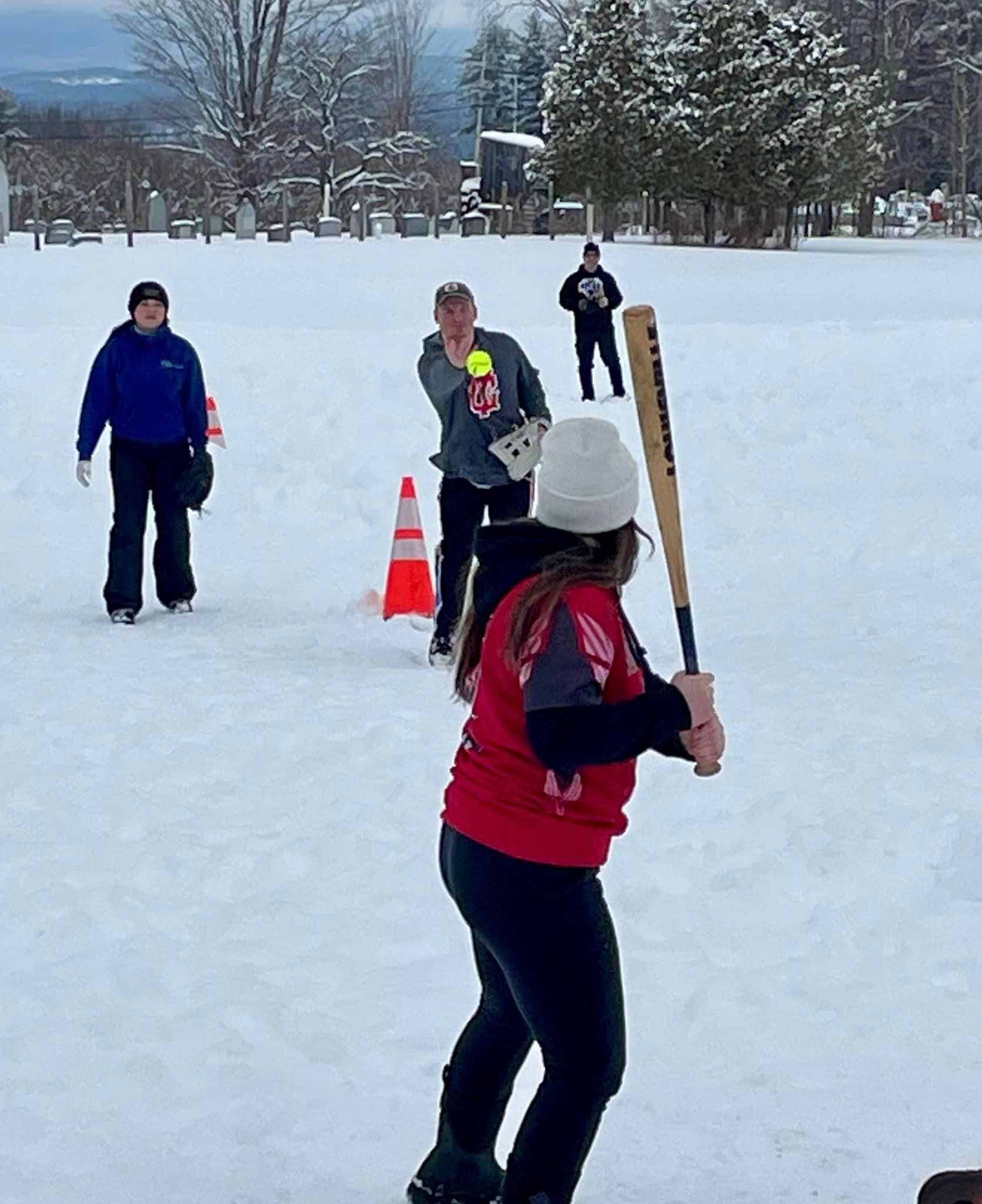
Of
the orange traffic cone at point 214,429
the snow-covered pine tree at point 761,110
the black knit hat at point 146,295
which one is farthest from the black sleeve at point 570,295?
the snow-covered pine tree at point 761,110

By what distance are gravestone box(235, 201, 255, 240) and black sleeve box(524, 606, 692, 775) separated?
3808cm

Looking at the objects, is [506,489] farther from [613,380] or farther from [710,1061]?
[613,380]

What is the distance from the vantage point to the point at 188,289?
2478cm

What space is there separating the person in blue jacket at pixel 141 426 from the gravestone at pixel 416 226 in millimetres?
34551

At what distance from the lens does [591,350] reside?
1653 cm

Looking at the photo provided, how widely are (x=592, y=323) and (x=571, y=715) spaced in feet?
45.7

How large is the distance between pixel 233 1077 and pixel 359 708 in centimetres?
322

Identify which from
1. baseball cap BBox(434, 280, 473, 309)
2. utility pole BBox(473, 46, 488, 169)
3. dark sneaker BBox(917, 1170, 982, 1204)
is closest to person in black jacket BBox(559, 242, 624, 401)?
baseball cap BBox(434, 280, 473, 309)

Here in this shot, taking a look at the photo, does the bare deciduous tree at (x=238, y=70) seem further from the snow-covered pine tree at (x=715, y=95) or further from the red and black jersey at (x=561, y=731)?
the red and black jersey at (x=561, y=731)

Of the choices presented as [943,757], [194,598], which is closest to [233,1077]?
[943,757]

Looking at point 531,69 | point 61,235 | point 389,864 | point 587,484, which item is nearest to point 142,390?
point 389,864

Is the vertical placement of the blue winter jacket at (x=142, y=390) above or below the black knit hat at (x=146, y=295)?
below

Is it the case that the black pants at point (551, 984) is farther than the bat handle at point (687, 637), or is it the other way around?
the bat handle at point (687, 637)

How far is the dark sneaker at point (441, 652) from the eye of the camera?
8.08 meters
